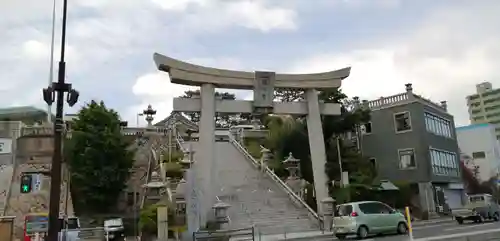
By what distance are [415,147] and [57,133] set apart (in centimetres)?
2994

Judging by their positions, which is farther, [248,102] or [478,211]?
[248,102]

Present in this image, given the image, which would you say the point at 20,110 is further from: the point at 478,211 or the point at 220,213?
the point at 478,211

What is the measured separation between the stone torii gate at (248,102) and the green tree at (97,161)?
7415 mm

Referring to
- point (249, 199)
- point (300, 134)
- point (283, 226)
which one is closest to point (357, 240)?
point (283, 226)

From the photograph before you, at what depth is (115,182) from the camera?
1181 inches

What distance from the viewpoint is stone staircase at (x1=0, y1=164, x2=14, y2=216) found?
1217 inches

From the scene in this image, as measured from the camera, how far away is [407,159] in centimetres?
3741

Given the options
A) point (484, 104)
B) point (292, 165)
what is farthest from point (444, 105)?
point (484, 104)

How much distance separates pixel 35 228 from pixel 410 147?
2901 cm

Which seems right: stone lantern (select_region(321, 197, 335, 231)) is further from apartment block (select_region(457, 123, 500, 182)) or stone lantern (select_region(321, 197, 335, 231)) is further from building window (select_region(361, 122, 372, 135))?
apartment block (select_region(457, 123, 500, 182))

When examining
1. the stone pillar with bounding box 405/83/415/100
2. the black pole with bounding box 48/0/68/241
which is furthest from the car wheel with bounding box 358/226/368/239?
the stone pillar with bounding box 405/83/415/100

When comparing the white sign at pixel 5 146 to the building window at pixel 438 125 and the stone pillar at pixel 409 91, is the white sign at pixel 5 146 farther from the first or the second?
the building window at pixel 438 125

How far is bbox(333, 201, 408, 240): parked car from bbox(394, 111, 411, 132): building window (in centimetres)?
1867

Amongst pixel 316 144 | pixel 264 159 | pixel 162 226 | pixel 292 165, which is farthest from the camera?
pixel 264 159
